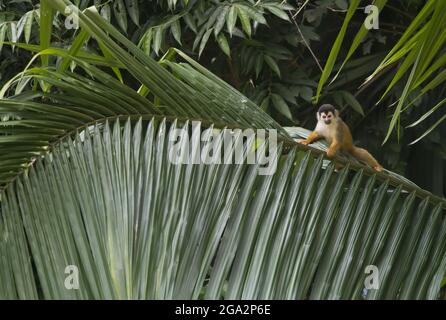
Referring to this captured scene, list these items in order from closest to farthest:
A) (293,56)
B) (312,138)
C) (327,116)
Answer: (312,138)
(327,116)
(293,56)

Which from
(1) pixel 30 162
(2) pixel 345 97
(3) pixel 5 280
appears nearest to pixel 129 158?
(1) pixel 30 162

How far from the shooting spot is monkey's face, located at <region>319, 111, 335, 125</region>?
2800mm

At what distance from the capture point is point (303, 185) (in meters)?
1.56

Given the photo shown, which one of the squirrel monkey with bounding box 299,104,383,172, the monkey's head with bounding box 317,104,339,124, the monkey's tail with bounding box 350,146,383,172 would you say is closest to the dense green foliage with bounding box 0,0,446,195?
the monkey's head with bounding box 317,104,339,124

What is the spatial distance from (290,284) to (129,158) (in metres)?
0.44

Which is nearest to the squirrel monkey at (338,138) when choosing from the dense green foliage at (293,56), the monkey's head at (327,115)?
the monkey's head at (327,115)

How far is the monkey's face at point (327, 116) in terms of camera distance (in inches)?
110

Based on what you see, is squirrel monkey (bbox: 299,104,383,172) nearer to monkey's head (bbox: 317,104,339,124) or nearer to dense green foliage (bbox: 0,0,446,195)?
monkey's head (bbox: 317,104,339,124)

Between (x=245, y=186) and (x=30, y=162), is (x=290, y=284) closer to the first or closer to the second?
(x=245, y=186)

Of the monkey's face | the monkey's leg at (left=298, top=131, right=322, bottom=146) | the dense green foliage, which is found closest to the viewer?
the monkey's leg at (left=298, top=131, right=322, bottom=146)

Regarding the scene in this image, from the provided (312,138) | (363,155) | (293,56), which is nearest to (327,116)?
(363,155)

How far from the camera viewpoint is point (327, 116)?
286 centimetres

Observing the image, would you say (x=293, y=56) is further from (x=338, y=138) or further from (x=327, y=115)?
(x=338, y=138)
